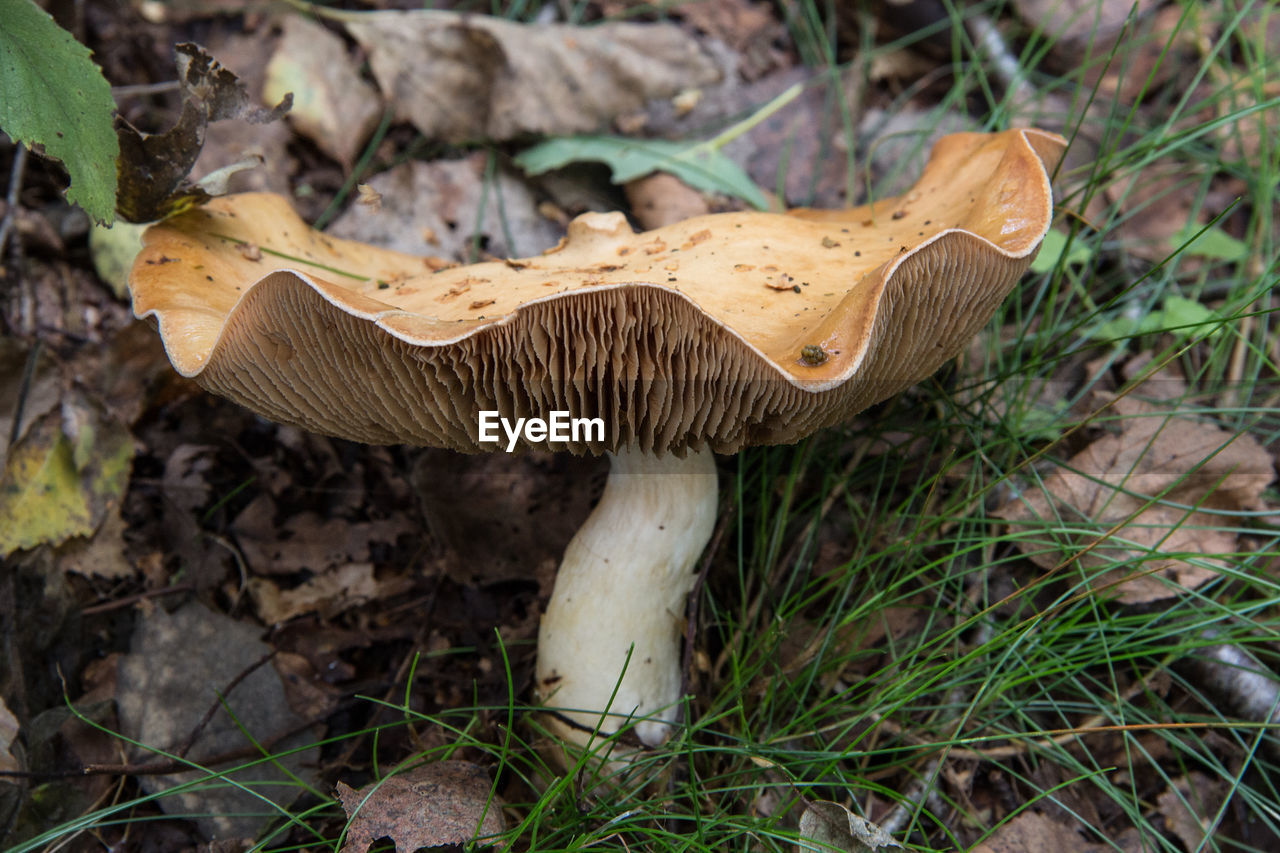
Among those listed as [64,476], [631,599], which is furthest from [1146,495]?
[64,476]

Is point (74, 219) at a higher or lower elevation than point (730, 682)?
higher

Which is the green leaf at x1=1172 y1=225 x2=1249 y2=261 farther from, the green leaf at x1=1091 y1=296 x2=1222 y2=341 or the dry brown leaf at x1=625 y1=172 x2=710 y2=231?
the dry brown leaf at x1=625 y1=172 x2=710 y2=231

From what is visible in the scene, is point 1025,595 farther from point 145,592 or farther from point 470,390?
point 145,592

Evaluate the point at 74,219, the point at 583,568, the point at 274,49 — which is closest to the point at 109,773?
the point at 583,568

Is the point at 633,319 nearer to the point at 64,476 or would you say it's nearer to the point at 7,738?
the point at 7,738

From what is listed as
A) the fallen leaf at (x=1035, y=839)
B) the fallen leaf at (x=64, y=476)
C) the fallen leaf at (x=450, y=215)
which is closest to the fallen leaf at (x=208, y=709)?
the fallen leaf at (x=64, y=476)

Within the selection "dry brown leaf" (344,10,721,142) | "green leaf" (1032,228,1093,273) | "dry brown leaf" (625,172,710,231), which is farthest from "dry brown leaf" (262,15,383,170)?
"green leaf" (1032,228,1093,273)
